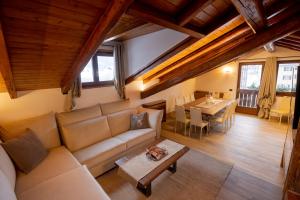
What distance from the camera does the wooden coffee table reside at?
6.29 ft

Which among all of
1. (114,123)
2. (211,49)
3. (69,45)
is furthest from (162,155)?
(211,49)

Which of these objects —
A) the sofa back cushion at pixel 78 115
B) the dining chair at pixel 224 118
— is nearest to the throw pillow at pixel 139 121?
the sofa back cushion at pixel 78 115

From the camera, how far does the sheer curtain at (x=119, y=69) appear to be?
360 cm

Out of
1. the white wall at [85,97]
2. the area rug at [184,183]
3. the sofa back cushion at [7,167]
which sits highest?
the white wall at [85,97]

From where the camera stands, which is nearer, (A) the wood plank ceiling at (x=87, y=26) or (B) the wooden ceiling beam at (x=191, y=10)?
(A) the wood plank ceiling at (x=87, y=26)

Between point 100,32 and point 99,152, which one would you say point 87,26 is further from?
point 99,152

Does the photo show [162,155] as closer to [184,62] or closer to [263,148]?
[184,62]

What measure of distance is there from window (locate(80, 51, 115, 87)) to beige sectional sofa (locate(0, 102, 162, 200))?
585 mm

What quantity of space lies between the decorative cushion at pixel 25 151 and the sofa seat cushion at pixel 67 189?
17.1 inches

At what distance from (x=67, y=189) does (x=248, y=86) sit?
6278 millimetres

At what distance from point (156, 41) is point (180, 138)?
237 cm

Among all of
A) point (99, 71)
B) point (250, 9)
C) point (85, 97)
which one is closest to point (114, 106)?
point (85, 97)

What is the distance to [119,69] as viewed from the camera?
3.70 meters

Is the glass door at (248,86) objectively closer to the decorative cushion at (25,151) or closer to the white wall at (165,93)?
the white wall at (165,93)
